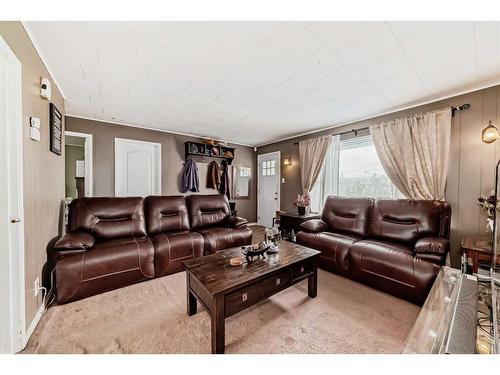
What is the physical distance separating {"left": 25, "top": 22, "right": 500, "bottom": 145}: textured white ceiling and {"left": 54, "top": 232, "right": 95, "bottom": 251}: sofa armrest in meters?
1.77

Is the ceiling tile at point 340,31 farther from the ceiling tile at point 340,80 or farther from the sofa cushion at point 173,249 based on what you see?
the sofa cushion at point 173,249

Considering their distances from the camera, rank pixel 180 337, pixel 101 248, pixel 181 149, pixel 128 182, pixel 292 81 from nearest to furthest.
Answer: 1. pixel 180 337
2. pixel 101 248
3. pixel 292 81
4. pixel 128 182
5. pixel 181 149

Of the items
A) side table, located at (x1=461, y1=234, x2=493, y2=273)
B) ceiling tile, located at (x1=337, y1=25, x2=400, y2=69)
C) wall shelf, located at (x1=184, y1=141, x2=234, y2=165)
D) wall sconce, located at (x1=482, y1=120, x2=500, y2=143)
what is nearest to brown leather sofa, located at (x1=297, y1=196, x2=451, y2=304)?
side table, located at (x1=461, y1=234, x2=493, y2=273)

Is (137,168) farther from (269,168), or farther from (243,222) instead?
(269,168)

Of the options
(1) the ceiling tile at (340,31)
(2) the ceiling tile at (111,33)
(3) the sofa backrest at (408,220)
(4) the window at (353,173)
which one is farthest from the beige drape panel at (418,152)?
(2) the ceiling tile at (111,33)

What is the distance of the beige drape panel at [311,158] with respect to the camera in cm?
404

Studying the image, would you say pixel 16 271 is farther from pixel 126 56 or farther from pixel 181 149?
pixel 181 149

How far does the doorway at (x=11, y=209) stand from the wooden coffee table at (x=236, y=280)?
1.11m

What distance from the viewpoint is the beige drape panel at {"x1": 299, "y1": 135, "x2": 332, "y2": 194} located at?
4.04 metres

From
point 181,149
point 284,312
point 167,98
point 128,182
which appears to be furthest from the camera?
point 181,149

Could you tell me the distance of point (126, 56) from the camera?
6.00 feet
